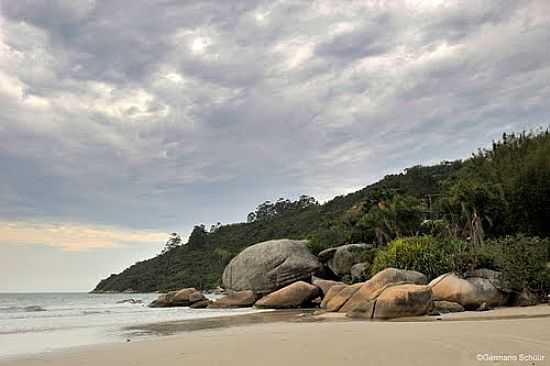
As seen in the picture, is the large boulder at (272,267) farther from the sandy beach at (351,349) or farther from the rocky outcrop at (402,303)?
the sandy beach at (351,349)

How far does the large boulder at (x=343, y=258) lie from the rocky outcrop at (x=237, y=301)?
581cm

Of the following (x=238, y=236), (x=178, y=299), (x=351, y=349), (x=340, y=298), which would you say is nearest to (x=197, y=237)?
(x=238, y=236)

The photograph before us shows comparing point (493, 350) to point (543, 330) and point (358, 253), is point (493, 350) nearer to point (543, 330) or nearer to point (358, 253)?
point (543, 330)

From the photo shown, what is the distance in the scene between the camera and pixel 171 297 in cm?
3875

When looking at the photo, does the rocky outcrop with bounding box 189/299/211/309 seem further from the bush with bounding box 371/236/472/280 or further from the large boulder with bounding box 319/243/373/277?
the bush with bounding box 371/236/472/280

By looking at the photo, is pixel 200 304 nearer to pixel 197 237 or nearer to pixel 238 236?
pixel 238 236

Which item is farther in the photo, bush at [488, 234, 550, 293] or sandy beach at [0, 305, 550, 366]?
bush at [488, 234, 550, 293]

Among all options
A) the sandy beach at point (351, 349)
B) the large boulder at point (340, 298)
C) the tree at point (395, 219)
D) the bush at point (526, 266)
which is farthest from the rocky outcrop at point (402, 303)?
the tree at point (395, 219)

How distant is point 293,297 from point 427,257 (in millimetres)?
7980

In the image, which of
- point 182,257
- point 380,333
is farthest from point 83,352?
point 182,257

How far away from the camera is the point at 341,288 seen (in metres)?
22.2

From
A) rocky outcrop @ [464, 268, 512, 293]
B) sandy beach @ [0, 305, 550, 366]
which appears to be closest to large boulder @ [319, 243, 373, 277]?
rocky outcrop @ [464, 268, 512, 293]

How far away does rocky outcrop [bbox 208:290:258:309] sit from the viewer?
1310 inches

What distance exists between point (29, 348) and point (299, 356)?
25.2 feet
